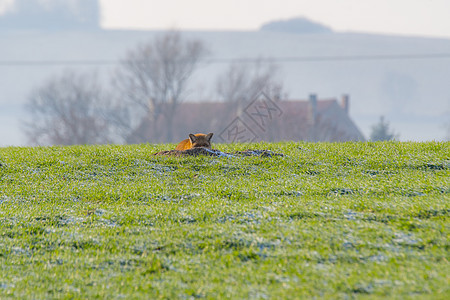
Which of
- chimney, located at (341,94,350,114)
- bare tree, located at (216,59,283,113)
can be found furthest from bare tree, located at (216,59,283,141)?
chimney, located at (341,94,350,114)

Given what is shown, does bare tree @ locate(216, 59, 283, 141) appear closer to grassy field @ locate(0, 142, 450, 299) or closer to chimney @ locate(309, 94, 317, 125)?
chimney @ locate(309, 94, 317, 125)

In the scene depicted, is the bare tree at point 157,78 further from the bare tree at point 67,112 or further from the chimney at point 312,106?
the chimney at point 312,106

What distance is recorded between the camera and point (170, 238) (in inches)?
381

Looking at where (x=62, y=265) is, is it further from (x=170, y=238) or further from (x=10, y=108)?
(x=10, y=108)

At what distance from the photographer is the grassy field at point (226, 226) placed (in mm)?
7844

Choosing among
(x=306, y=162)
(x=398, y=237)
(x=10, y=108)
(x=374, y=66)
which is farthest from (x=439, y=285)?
(x=10, y=108)

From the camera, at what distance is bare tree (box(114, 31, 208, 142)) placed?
84438mm

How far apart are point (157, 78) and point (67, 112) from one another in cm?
1874

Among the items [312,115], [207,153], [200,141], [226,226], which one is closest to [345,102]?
[312,115]

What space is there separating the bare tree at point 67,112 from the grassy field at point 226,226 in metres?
70.6

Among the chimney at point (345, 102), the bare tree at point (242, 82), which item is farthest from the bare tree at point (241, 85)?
the chimney at point (345, 102)

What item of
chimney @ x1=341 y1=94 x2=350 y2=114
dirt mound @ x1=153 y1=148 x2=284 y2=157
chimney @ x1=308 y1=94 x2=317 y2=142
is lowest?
chimney @ x1=341 y1=94 x2=350 y2=114

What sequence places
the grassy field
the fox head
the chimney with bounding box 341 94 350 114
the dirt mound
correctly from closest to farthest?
the grassy field
the dirt mound
the fox head
the chimney with bounding box 341 94 350 114

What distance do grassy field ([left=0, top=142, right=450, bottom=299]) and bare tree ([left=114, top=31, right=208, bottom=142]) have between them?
6812cm
